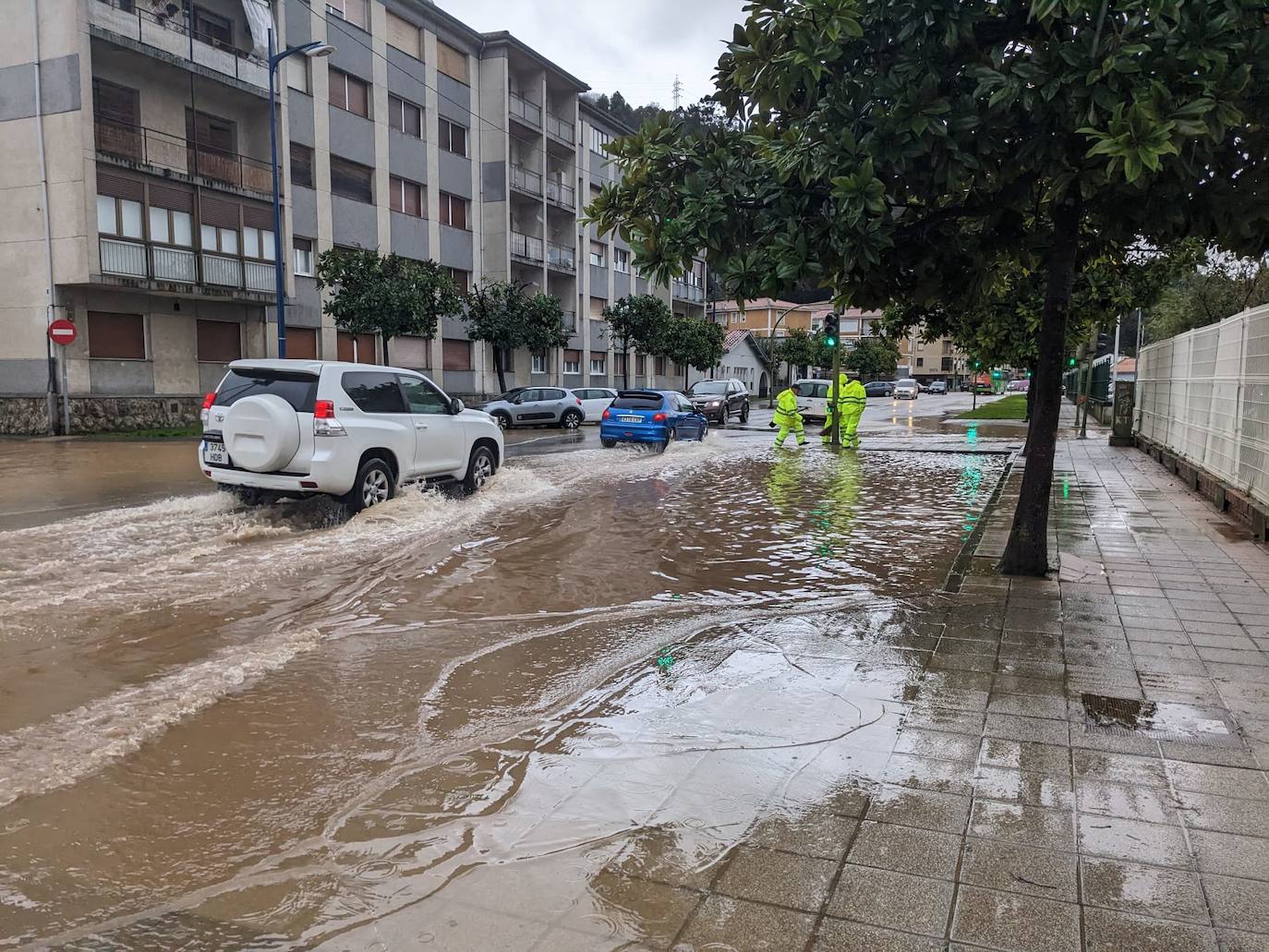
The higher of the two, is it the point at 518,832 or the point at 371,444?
the point at 371,444

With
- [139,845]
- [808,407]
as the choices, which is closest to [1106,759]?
[139,845]

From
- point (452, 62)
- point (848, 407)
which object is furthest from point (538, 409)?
point (452, 62)

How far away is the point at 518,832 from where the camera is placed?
133 inches

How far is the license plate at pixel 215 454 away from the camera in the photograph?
31.8 feet

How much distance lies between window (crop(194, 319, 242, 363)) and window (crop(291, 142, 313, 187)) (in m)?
5.43

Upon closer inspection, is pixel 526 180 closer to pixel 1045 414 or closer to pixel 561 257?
pixel 561 257

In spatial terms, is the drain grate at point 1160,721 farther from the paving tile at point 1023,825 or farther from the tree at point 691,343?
the tree at point 691,343

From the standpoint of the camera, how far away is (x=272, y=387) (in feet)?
31.7

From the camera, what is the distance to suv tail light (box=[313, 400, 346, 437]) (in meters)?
9.46

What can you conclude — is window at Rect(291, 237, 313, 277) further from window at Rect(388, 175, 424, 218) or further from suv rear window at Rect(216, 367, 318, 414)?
suv rear window at Rect(216, 367, 318, 414)

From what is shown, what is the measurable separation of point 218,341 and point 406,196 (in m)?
10.7

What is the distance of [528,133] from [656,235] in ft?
127

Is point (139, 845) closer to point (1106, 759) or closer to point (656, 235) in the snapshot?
point (1106, 759)

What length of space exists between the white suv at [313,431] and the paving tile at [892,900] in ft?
25.0
